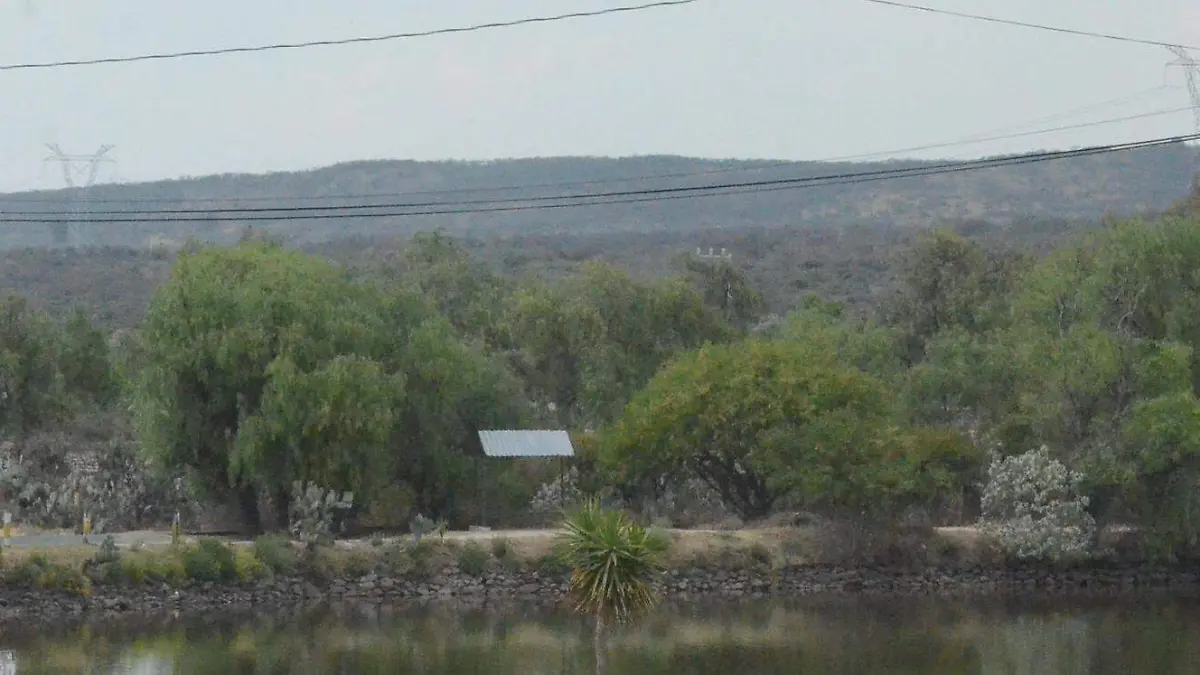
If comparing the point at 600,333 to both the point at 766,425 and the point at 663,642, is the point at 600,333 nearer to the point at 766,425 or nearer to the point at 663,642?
the point at 766,425

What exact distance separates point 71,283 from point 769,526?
238ft

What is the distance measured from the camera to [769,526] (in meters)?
47.2

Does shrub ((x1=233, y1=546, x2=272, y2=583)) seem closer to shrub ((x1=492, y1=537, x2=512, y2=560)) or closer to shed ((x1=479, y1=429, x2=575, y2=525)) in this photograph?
shrub ((x1=492, y1=537, x2=512, y2=560))

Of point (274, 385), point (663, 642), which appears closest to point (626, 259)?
point (274, 385)

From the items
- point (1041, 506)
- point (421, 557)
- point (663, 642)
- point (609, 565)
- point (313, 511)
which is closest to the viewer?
point (609, 565)

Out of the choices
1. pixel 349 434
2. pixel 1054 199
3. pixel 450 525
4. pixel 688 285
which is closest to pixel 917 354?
pixel 688 285

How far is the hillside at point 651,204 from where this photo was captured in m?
173

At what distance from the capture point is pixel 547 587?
142 feet

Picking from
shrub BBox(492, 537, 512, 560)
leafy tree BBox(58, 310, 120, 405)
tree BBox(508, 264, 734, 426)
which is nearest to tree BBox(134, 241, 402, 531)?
shrub BBox(492, 537, 512, 560)

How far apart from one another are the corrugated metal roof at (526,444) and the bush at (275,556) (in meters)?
7.11

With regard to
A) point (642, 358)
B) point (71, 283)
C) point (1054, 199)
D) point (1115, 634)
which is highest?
point (1054, 199)

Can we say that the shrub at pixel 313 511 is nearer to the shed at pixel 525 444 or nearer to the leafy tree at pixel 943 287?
the shed at pixel 525 444

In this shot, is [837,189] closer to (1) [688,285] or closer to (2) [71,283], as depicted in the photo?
(2) [71,283]

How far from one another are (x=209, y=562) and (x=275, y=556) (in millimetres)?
1755
